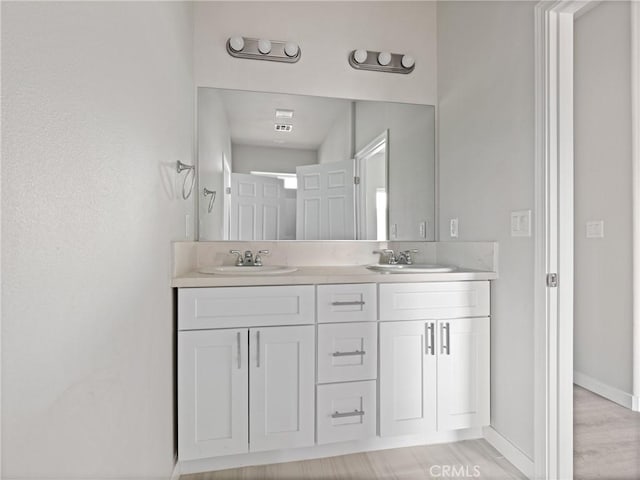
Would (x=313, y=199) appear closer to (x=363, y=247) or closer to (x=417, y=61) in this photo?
(x=363, y=247)

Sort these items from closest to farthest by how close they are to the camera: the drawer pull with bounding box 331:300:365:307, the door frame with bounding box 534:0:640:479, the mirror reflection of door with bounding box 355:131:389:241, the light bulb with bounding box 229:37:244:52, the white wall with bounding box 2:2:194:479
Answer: the white wall with bounding box 2:2:194:479, the door frame with bounding box 534:0:640:479, the drawer pull with bounding box 331:300:365:307, the light bulb with bounding box 229:37:244:52, the mirror reflection of door with bounding box 355:131:389:241

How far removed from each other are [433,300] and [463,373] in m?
0.40

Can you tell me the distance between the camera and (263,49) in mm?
2117

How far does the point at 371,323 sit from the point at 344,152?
1.12 meters

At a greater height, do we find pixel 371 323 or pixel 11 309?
pixel 11 309

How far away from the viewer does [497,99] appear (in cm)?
178

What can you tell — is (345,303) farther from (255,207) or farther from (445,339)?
(255,207)

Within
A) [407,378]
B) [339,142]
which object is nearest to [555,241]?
[407,378]

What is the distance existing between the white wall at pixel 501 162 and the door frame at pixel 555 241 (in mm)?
75

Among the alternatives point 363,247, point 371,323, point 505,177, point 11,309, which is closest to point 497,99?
point 505,177

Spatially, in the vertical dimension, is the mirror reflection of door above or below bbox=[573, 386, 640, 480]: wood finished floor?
above

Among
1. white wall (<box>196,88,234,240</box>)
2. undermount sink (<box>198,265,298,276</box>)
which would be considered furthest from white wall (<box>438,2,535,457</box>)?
white wall (<box>196,88,234,240</box>)

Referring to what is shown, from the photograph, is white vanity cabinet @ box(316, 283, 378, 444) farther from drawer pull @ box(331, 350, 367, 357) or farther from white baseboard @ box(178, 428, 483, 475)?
white baseboard @ box(178, 428, 483, 475)

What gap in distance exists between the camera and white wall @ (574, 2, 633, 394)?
2256 millimetres
